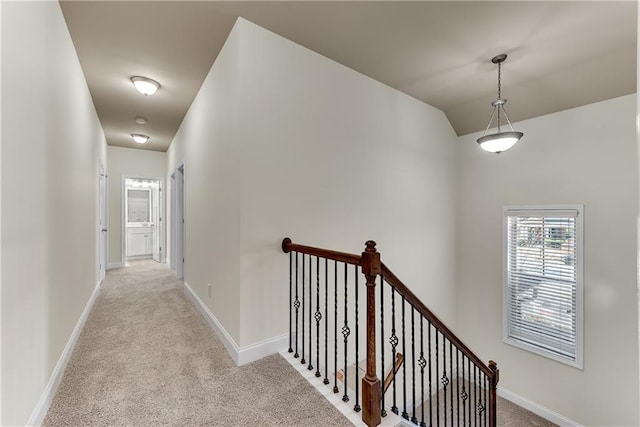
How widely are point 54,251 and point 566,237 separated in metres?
5.11

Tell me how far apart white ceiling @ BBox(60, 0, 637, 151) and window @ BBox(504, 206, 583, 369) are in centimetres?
141

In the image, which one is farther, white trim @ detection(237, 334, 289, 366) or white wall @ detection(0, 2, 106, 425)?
white trim @ detection(237, 334, 289, 366)

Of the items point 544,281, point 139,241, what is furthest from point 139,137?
point 544,281

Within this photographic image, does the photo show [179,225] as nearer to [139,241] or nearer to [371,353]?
[139,241]

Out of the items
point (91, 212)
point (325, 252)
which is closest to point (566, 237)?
point (325, 252)

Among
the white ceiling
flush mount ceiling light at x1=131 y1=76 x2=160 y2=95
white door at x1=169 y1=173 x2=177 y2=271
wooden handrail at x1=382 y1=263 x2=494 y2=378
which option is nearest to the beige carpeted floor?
wooden handrail at x1=382 y1=263 x2=494 y2=378

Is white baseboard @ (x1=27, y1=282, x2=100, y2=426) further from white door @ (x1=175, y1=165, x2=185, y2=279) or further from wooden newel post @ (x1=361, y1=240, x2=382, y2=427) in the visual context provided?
white door @ (x1=175, y1=165, x2=185, y2=279)

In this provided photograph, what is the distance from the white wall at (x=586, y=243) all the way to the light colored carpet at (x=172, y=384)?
3.45m

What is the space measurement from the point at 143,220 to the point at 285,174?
636 centimetres

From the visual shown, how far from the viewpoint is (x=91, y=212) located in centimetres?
A: 329

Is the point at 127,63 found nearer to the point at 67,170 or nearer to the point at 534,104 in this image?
the point at 67,170

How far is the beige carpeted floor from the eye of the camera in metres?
1.58

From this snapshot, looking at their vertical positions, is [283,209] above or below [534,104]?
below

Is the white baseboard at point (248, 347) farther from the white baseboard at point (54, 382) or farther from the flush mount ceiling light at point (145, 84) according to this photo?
the flush mount ceiling light at point (145, 84)
